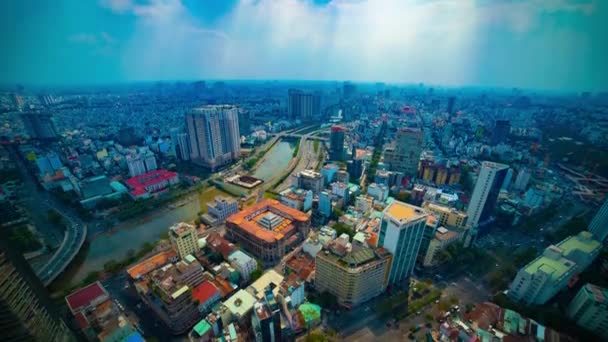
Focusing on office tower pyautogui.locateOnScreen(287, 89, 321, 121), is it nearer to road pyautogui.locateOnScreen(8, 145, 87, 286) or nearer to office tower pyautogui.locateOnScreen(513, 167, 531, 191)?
office tower pyautogui.locateOnScreen(513, 167, 531, 191)

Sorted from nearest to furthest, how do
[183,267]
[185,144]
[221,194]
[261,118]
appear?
[183,267], [221,194], [185,144], [261,118]

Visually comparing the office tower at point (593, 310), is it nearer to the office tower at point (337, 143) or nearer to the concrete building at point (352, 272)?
the concrete building at point (352, 272)

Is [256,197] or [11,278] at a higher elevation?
[11,278]

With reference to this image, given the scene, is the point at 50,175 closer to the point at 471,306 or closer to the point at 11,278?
the point at 11,278

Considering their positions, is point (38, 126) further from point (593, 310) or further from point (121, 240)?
point (593, 310)

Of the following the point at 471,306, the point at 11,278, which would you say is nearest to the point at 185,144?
the point at 11,278

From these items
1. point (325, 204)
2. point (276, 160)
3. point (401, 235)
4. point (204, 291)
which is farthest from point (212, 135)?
point (401, 235)
